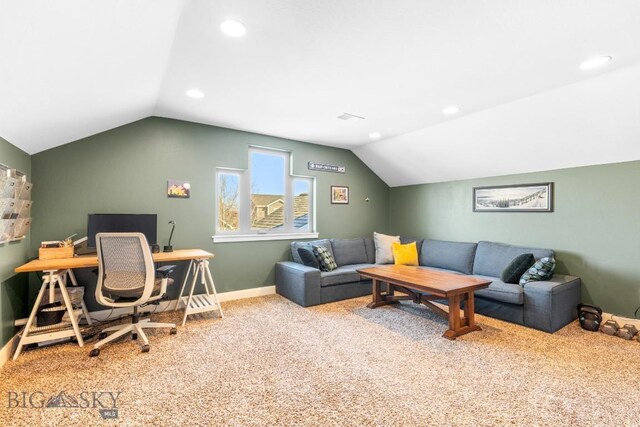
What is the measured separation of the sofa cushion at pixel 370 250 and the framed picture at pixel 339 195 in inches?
31.6

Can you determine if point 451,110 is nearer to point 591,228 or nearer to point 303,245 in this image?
point 591,228

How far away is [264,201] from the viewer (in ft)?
15.4

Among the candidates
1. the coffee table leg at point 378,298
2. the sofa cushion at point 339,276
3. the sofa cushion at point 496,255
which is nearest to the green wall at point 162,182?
the sofa cushion at point 339,276

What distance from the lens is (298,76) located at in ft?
8.79

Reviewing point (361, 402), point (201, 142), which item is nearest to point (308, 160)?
point (201, 142)

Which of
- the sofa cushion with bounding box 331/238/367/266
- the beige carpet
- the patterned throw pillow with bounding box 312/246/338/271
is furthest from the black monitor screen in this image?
the sofa cushion with bounding box 331/238/367/266

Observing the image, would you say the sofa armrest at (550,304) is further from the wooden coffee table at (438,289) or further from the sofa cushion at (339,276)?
the sofa cushion at (339,276)

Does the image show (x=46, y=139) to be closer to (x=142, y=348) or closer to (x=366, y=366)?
(x=142, y=348)

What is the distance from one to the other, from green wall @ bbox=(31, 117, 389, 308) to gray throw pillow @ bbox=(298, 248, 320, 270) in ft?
1.87

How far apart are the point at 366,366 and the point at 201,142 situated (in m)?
3.41

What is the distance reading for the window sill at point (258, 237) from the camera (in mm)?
4236

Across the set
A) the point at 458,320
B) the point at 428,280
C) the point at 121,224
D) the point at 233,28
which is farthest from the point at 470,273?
the point at 121,224

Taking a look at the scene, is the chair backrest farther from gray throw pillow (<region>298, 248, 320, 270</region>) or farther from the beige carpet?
gray throw pillow (<region>298, 248, 320, 270</region>)

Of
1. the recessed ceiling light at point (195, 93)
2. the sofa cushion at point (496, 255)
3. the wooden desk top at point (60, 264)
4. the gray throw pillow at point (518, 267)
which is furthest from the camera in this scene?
the sofa cushion at point (496, 255)
